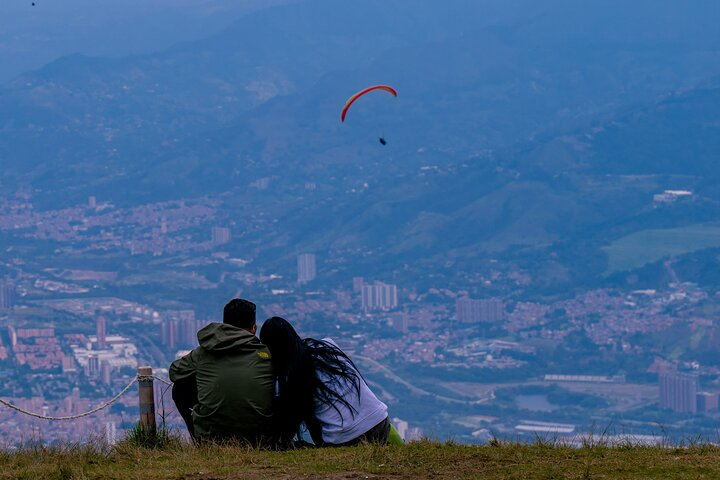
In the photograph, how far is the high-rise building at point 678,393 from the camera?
266 feet

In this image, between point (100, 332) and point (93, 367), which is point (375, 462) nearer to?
point (93, 367)

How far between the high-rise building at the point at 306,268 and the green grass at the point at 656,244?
2710cm

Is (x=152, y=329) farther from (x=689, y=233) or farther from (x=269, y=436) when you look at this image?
(x=269, y=436)

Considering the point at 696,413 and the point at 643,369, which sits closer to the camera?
the point at 696,413

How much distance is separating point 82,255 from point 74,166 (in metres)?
48.7

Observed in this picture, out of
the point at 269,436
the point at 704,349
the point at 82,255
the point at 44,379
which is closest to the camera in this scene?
the point at 269,436

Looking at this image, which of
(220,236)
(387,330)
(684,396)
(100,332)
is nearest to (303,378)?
(684,396)

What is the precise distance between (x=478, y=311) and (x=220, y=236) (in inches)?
1524

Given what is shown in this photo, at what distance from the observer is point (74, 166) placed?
16900 centimetres

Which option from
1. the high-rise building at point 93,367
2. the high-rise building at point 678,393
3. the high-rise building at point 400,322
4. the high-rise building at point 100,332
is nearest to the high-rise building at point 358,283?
the high-rise building at point 400,322

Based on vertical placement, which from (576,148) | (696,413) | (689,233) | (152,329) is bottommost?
(696,413)

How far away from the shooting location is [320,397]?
7.34 meters

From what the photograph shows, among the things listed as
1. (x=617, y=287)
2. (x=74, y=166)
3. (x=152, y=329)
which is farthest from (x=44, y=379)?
(x=74, y=166)

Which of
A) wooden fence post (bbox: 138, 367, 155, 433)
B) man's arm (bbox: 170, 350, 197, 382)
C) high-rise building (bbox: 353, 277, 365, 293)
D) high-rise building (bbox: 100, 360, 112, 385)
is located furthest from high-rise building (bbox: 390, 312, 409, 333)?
man's arm (bbox: 170, 350, 197, 382)
